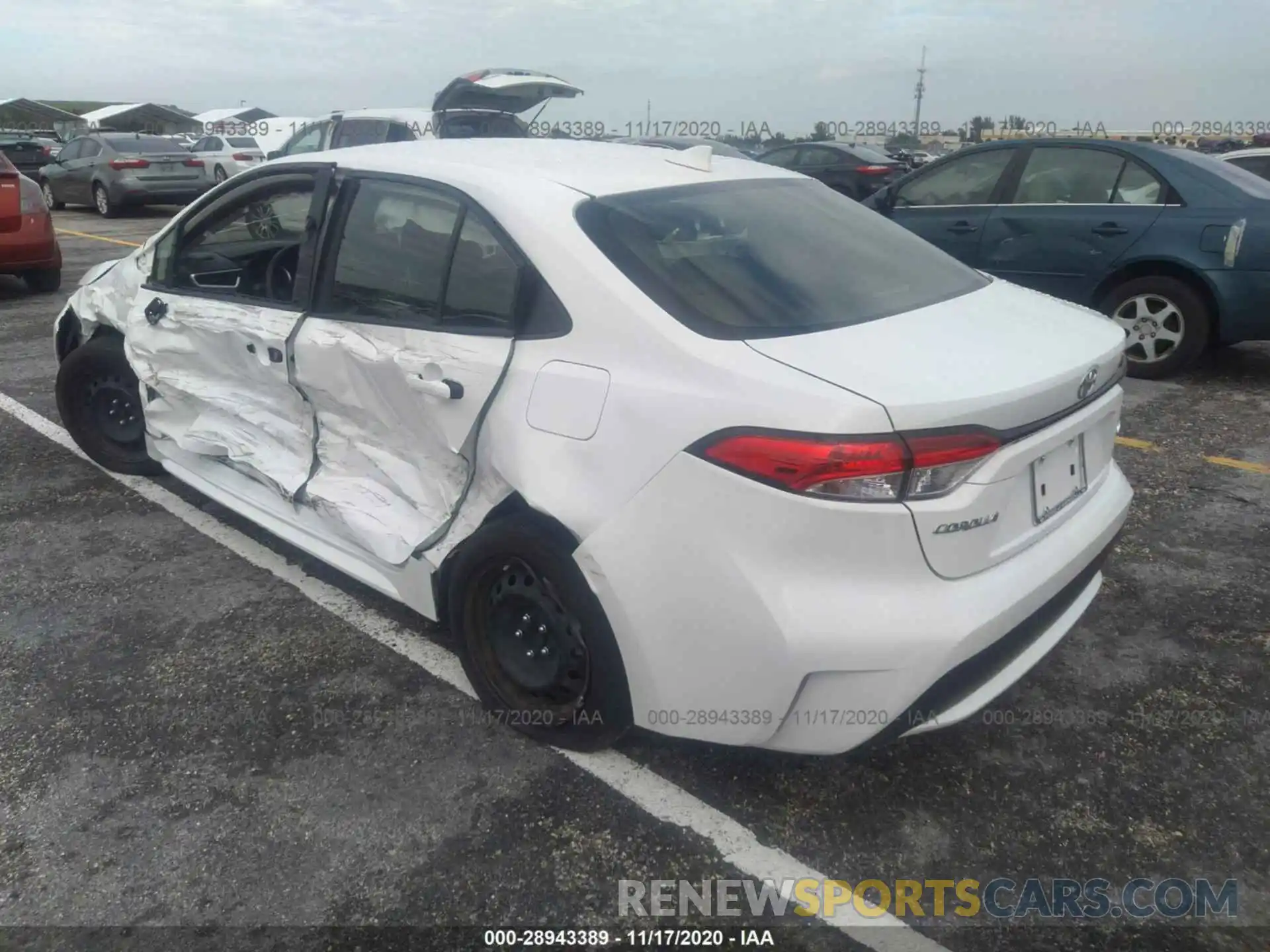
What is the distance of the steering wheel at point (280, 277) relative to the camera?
3.34m

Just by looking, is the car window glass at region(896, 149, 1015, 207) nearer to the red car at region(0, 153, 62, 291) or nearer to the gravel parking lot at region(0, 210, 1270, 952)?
the gravel parking lot at region(0, 210, 1270, 952)

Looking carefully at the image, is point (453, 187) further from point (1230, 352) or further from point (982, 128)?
point (982, 128)

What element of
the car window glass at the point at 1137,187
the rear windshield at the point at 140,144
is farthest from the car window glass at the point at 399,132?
the car window glass at the point at 1137,187

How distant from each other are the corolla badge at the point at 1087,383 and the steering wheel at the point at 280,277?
7.87 feet

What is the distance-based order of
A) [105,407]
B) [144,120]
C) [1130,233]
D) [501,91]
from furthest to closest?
1. [144,120]
2. [501,91]
3. [1130,233]
4. [105,407]

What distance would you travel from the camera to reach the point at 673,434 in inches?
85.5

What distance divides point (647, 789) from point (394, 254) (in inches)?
67.9

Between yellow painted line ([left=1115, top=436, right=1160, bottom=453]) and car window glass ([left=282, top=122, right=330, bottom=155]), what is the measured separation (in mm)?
10993

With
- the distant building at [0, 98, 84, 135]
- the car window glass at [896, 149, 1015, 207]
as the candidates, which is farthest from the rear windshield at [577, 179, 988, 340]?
the distant building at [0, 98, 84, 135]

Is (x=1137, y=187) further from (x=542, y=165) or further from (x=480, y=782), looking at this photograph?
(x=480, y=782)

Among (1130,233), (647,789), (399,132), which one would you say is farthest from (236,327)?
(399,132)

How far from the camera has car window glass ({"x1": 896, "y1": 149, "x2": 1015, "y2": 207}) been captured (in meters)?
6.82

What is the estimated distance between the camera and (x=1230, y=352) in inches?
279

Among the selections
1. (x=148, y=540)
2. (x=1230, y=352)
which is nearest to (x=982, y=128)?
(x=1230, y=352)
